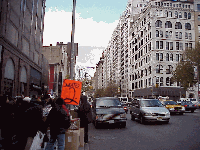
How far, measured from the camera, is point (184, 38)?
2504 inches

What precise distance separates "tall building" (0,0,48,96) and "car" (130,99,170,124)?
11315 mm

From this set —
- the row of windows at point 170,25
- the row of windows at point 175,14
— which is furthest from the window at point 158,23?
the row of windows at point 175,14

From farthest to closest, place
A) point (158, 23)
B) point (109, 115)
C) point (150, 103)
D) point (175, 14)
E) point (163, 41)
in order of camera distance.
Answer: point (175, 14) → point (158, 23) → point (163, 41) → point (150, 103) → point (109, 115)

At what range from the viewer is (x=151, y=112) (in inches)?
550

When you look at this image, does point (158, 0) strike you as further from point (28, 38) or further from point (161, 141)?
point (161, 141)

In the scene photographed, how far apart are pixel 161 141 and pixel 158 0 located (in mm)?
64335

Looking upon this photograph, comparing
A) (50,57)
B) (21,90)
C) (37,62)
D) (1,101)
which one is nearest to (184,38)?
(50,57)

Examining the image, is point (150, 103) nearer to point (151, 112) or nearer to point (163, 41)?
point (151, 112)

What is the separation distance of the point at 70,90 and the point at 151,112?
7.52 m

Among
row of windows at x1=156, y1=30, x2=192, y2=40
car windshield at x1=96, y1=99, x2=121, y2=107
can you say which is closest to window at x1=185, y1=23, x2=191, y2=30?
row of windows at x1=156, y1=30, x2=192, y2=40

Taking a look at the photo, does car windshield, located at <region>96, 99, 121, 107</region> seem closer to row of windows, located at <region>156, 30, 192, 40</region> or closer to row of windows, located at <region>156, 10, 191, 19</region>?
row of windows, located at <region>156, 30, 192, 40</region>

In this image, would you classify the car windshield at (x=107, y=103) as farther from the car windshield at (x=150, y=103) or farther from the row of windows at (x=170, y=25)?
the row of windows at (x=170, y=25)

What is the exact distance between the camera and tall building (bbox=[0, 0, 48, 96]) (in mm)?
18094

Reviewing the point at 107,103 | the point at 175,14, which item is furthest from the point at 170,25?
the point at 107,103
